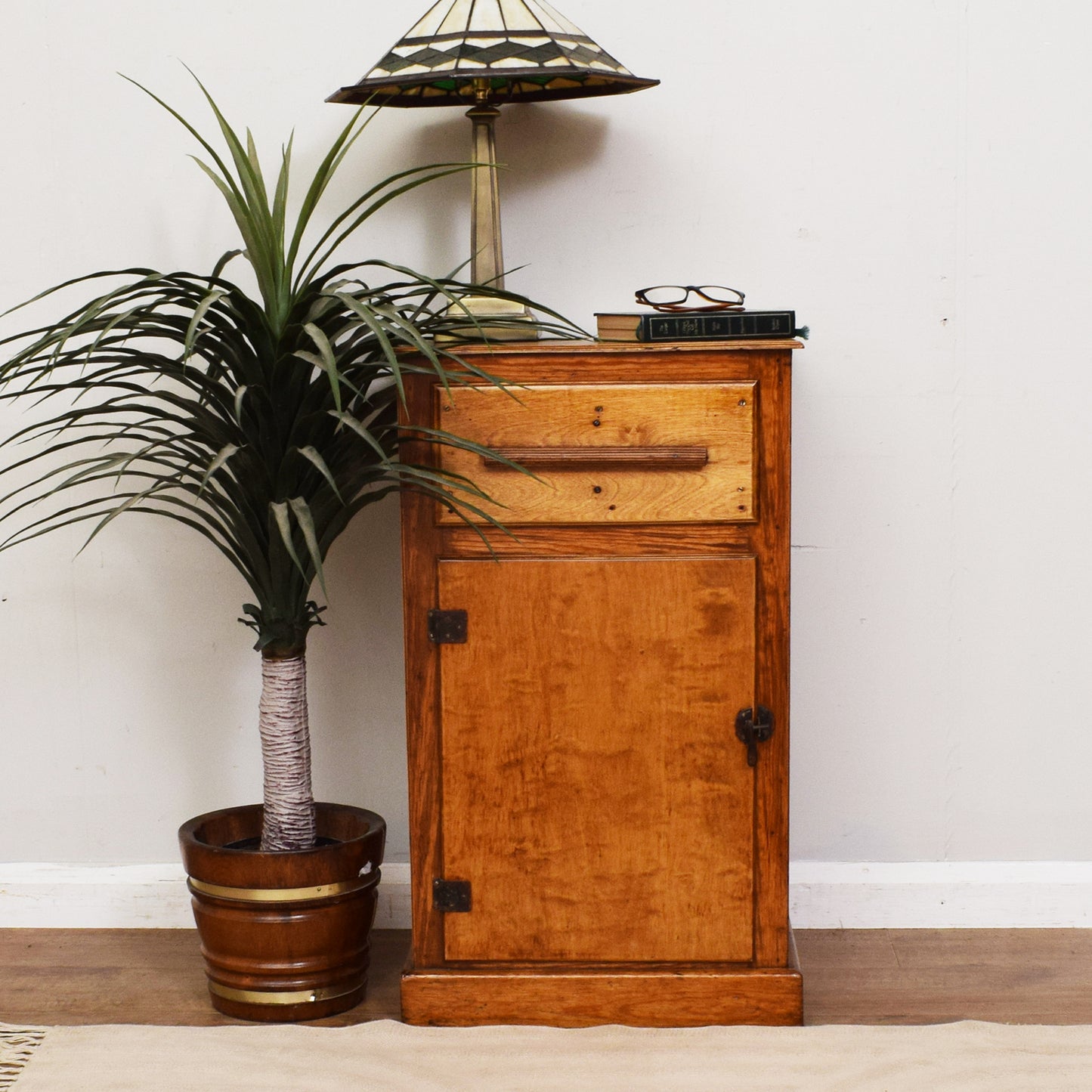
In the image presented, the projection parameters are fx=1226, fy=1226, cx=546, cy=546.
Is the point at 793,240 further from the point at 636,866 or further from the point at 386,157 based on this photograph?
the point at 636,866

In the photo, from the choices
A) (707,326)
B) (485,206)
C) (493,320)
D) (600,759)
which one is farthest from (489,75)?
(600,759)

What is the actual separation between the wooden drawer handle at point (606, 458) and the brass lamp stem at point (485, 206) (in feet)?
1.31

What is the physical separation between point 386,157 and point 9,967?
179 cm

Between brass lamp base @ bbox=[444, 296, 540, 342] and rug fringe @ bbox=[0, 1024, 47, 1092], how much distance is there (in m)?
1.39

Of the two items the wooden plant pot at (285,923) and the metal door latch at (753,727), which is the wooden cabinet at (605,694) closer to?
the metal door latch at (753,727)

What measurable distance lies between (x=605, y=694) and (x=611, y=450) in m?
0.41

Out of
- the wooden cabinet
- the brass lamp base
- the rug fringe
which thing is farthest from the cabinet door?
the rug fringe

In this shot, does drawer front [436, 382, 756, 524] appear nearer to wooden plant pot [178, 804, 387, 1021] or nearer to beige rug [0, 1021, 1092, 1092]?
wooden plant pot [178, 804, 387, 1021]

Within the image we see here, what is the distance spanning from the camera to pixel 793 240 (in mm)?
2475

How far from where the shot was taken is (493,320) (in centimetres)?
210

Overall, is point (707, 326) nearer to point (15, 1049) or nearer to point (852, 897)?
point (852, 897)

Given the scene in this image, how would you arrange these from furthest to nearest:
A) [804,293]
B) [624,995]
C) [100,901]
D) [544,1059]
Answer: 1. [100,901]
2. [804,293]
3. [624,995]
4. [544,1059]

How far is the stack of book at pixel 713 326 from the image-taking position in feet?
6.71

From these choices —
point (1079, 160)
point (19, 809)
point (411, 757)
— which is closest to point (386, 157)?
point (411, 757)
